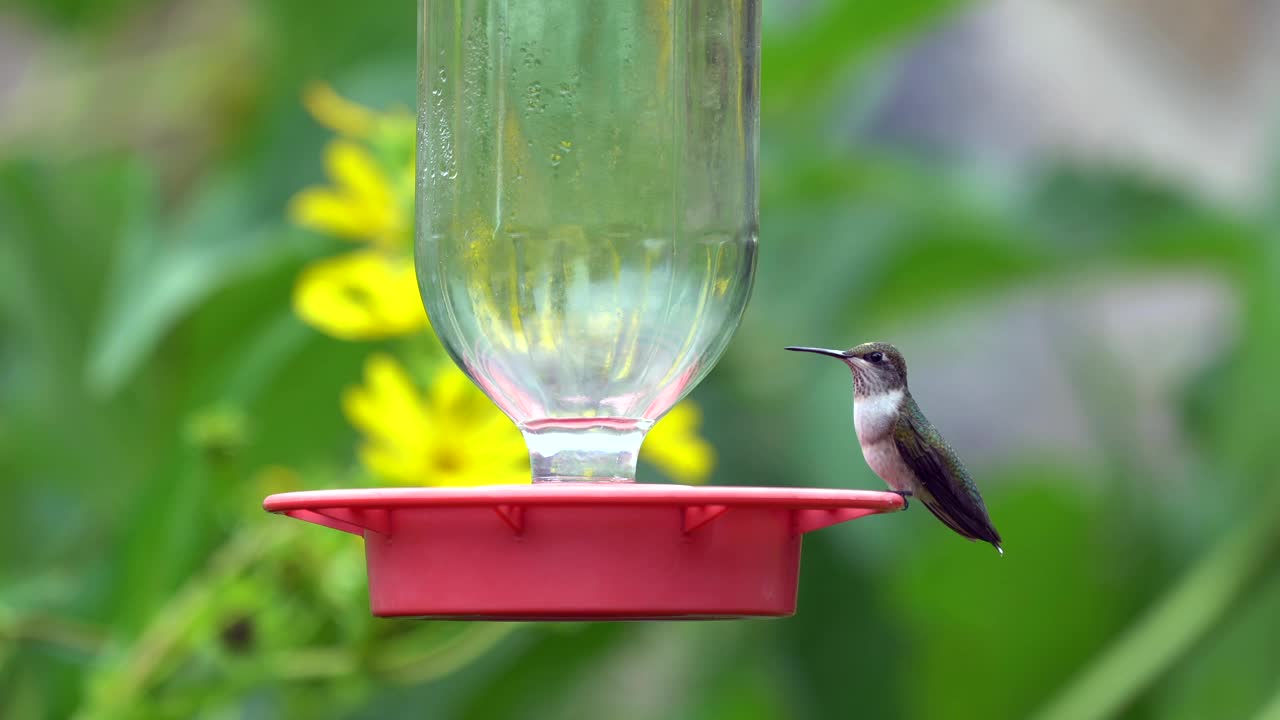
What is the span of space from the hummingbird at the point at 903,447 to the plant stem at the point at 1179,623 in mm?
1052

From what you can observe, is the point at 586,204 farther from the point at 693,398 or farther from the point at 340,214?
the point at 693,398

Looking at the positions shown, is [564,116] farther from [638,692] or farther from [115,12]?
[638,692]

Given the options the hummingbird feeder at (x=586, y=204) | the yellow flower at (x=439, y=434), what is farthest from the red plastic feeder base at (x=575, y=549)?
the yellow flower at (x=439, y=434)

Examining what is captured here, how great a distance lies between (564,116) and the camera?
2.77ft

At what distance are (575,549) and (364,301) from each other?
413 mm

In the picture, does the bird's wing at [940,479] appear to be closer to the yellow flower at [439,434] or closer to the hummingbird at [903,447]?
the hummingbird at [903,447]

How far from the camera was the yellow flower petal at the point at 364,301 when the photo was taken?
0.95 metres

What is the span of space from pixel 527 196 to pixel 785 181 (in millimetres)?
1171

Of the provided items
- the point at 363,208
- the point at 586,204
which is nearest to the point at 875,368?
the point at 586,204

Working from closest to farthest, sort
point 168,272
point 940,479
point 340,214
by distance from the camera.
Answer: point 940,479
point 340,214
point 168,272

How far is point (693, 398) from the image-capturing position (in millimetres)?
2387

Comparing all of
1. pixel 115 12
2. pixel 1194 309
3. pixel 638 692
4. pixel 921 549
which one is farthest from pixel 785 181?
pixel 1194 309

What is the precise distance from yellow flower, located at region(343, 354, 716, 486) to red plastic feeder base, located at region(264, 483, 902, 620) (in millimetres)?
236

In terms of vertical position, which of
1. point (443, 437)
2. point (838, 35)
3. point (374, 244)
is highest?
point (838, 35)
